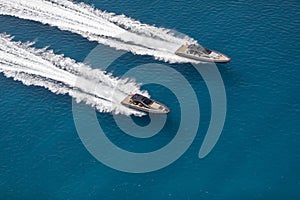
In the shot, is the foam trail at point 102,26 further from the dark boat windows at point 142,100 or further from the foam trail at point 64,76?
the dark boat windows at point 142,100

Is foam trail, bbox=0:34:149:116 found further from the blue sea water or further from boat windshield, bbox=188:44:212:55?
boat windshield, bbox=188:44:212:55

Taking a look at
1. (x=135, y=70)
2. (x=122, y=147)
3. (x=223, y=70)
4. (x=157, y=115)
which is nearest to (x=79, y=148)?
(x=122, y=147)

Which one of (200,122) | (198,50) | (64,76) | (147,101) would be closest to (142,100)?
(147,101)

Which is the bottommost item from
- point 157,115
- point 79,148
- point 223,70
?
point 79,148

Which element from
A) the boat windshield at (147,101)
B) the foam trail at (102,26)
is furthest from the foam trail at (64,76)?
the foam trail at (102,26)

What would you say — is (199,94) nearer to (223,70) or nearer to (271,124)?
(223,70)

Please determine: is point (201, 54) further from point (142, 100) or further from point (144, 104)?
point (144, 104)

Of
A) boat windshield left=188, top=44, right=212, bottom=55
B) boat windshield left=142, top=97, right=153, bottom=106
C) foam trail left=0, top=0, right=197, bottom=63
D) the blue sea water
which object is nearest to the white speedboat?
boat windshield left=142, top=97, right=153, bottom=106
